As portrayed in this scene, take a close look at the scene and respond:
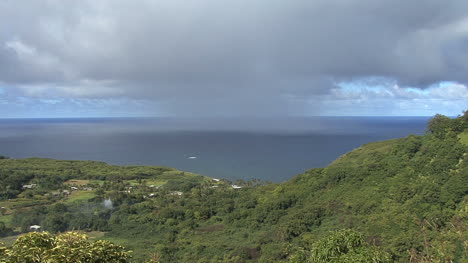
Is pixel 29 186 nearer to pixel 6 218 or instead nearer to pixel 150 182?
pixel 6 218

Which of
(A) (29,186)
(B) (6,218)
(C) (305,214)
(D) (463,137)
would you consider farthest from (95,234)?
(D) (463,137)

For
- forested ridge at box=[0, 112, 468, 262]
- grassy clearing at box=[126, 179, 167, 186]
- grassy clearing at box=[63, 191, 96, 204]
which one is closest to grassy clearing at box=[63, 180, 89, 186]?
forested ridge at box=[0, 112, 468, 262]

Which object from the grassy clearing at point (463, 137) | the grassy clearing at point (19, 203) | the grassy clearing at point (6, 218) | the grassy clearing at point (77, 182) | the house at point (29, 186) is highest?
the grassy clearing at point (463, 137)

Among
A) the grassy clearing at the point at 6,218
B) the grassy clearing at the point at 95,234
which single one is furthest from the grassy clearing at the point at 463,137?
the grassy clearing at the point at 6,218

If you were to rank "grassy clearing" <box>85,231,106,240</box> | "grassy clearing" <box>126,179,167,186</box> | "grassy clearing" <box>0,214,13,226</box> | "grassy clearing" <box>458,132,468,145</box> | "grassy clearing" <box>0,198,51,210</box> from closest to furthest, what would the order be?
"grassy clearing" <box>85,231,106,240</box> → "grassy clearing" <box>458,132,468,145</box> → "grassy clearing" <box>0,214,13,226</box> → "grassy clearing" <box>0,198,51,210</box> → "grassy clearing" <box>126,179,167,186</box>

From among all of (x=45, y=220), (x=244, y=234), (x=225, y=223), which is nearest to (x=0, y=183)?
(x=45, y=220)

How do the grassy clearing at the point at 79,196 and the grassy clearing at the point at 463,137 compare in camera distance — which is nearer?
the grassy clearing at the point at 463,137

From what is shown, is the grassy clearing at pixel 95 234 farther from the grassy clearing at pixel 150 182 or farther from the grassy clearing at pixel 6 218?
the grassy clearing at pixel 150 182

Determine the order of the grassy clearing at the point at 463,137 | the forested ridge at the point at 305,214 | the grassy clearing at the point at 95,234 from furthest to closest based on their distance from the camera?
the grassy clearing at the point at 463,137 < the grassy clearing at the point at 95,234 < the forested ridge at the point at 305,214

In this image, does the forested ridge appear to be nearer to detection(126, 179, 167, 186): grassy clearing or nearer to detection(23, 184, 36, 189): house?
detection(23, 184, 36, 189): house
